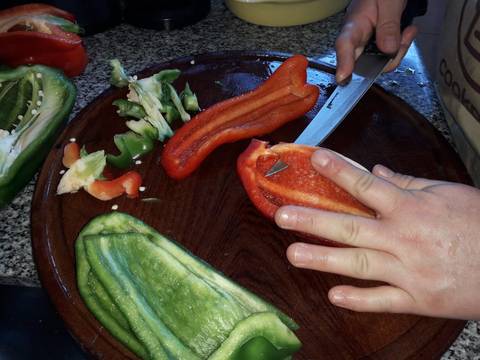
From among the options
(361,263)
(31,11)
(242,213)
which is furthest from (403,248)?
(31,11)

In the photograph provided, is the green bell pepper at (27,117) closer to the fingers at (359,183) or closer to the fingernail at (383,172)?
the fingers at (359,183)

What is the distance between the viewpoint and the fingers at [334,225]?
0.81 meters

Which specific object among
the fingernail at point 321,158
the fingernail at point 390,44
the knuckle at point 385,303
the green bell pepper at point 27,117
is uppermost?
the fingernail at point 390,44

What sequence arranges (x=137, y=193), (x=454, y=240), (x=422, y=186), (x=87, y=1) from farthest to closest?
(x=87, y=1) → (x=137, y=193) → (x=422, y=186) → (x=454, y=240)

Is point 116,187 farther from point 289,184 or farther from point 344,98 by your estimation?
point 344,98

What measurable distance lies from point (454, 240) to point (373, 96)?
0.55 m

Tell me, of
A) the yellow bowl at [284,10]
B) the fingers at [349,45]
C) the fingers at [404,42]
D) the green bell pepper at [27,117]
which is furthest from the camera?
the yellow bowl at [284,10]

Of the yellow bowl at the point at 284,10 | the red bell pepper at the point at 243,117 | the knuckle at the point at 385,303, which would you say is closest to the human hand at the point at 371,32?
the red bell pepper at the point at 243,117

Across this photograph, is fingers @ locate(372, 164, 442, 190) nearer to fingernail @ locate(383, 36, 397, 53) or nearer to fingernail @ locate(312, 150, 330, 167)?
fingernail @ locate(312, 150, 330, 167)

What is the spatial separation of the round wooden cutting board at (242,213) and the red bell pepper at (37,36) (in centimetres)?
23

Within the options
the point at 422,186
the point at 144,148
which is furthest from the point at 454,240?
the point at 144,148

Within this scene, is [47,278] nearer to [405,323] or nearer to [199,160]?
[199,160]

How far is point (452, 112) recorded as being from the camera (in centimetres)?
113

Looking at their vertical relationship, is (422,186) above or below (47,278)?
above
